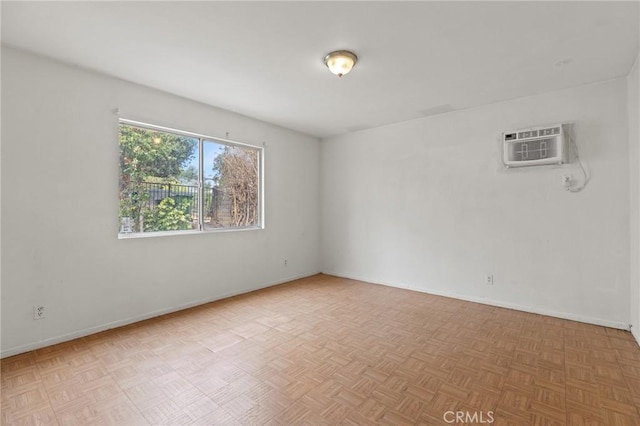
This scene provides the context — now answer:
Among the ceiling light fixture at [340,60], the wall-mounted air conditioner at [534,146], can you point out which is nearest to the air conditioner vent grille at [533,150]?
the wall-mounted air conditioner at [534,146]

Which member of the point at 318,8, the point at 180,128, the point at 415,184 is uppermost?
the point at 318,8

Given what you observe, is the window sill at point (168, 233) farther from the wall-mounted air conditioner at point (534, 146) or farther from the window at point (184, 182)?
the wall-mounted air conditioner at point (534, 146)

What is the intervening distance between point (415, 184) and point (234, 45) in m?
3.14

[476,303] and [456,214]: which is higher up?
[456,214]

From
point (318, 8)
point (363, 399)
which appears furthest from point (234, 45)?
point (363, 399)

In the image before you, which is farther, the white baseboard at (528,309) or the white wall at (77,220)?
the white baseboard at (528,309)

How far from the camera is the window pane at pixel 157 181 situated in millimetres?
3199

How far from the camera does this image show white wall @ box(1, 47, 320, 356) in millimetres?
2480

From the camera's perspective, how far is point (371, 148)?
4.95m

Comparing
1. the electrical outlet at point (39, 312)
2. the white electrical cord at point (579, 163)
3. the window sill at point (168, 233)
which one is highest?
the white electrical cord at point (579, 163)

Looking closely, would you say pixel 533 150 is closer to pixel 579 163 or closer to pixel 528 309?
pixel 579 163

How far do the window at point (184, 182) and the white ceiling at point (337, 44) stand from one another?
0.64 metres

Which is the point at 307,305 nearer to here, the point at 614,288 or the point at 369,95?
the point at 369,95
